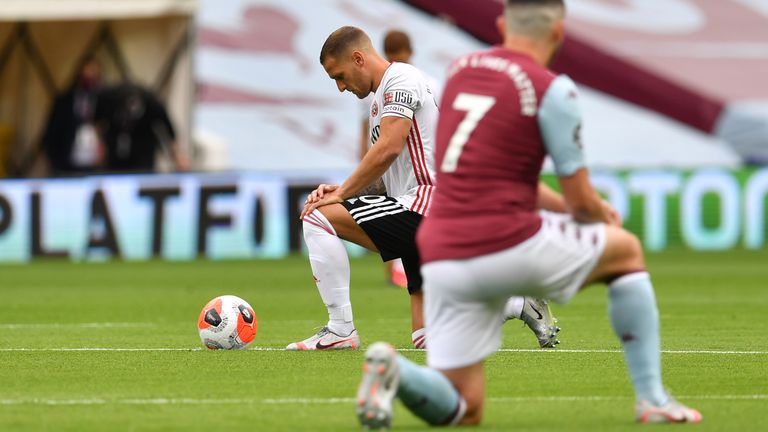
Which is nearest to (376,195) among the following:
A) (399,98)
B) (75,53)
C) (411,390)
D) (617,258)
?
(399,98)

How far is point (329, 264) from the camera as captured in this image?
9.76 meters

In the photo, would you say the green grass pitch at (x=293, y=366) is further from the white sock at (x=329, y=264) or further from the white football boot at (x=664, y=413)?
the white sock at (x=329, y=264)

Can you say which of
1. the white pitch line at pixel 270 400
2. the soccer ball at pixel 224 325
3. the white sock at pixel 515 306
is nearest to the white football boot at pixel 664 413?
the white pitch line at pixel 270 400

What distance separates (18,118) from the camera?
94.2 feet

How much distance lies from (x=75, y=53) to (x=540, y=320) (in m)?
19.4

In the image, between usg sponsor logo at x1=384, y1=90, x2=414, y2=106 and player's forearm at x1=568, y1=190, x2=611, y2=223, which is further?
usg sponsor logo at x1=384, y1=90, x2=414, y2=106

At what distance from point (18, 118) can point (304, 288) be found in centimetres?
1347

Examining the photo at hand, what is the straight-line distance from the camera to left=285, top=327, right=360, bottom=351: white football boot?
9.85m

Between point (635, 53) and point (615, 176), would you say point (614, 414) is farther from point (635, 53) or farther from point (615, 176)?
point (635, 53)

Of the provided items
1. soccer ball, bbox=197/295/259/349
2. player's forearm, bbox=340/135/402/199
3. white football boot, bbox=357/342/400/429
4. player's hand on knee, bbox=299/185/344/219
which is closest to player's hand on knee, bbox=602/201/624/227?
white football boot, bbox=357/342/400/429

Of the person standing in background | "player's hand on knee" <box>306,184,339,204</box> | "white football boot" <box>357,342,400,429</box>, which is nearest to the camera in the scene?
"white football boot" <box>357,342,400,429</box>

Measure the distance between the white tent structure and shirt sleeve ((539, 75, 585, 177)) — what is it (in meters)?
19.2

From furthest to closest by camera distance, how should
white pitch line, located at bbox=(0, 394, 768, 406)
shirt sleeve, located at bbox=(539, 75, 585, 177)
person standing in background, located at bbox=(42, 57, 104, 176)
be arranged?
person standing in background, located at bbox=(42, 57, 104, 176) < white pitch line, located at bbox=(0, 394, 768, 406) < shirt sleeve, located at bbox=(539, 75, 585, 177)

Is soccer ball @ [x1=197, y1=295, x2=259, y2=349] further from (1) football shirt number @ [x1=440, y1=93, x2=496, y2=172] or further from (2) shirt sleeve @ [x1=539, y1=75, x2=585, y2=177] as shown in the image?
(2) shirt sleeve @ [x1=539, y1=75, x2=585, y2=177]
